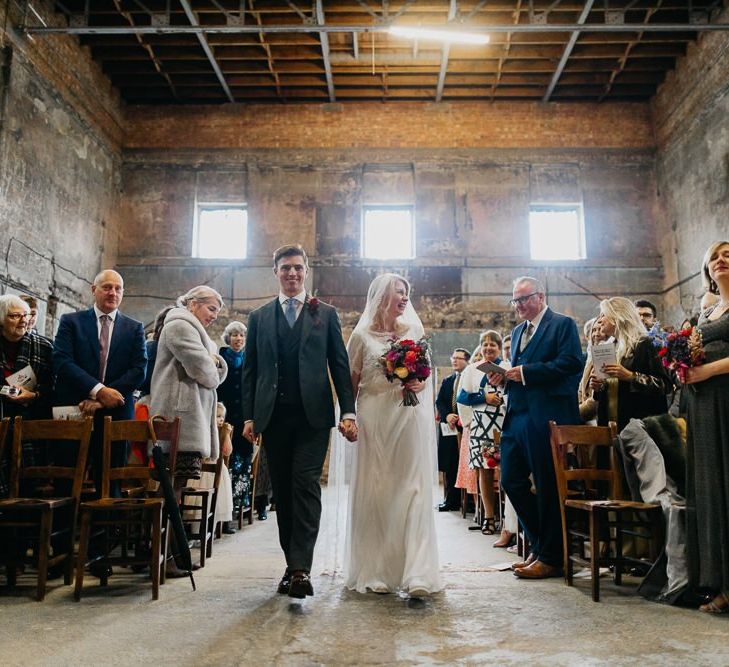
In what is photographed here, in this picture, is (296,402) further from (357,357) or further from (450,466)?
(450,466)

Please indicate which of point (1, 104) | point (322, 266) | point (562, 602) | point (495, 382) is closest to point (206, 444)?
point (495, 382)

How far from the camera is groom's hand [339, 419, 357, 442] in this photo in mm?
3598

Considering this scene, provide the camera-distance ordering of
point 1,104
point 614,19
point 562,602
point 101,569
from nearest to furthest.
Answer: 1. point 562,602
2. point 101,569
3. point 1,104
4. point 614,19

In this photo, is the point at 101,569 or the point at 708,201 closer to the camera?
the point at 101,569

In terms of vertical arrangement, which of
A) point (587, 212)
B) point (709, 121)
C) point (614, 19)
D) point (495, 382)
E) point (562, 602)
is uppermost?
point (614, 19)

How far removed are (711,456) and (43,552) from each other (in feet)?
11.2

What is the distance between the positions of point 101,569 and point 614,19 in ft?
37.4

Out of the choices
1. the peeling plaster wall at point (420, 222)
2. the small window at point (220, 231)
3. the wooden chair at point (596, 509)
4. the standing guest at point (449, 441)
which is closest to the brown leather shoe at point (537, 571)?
the wooden chair at point (596, 509)

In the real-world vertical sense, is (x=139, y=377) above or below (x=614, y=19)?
below

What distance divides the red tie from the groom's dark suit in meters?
1.23

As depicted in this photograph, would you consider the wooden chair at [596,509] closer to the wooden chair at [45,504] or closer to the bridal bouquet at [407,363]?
the bridal bouquet at [407,363]

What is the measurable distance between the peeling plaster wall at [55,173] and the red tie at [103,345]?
233 inches

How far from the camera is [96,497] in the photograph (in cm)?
427

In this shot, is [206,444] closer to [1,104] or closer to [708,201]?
[1,104]
